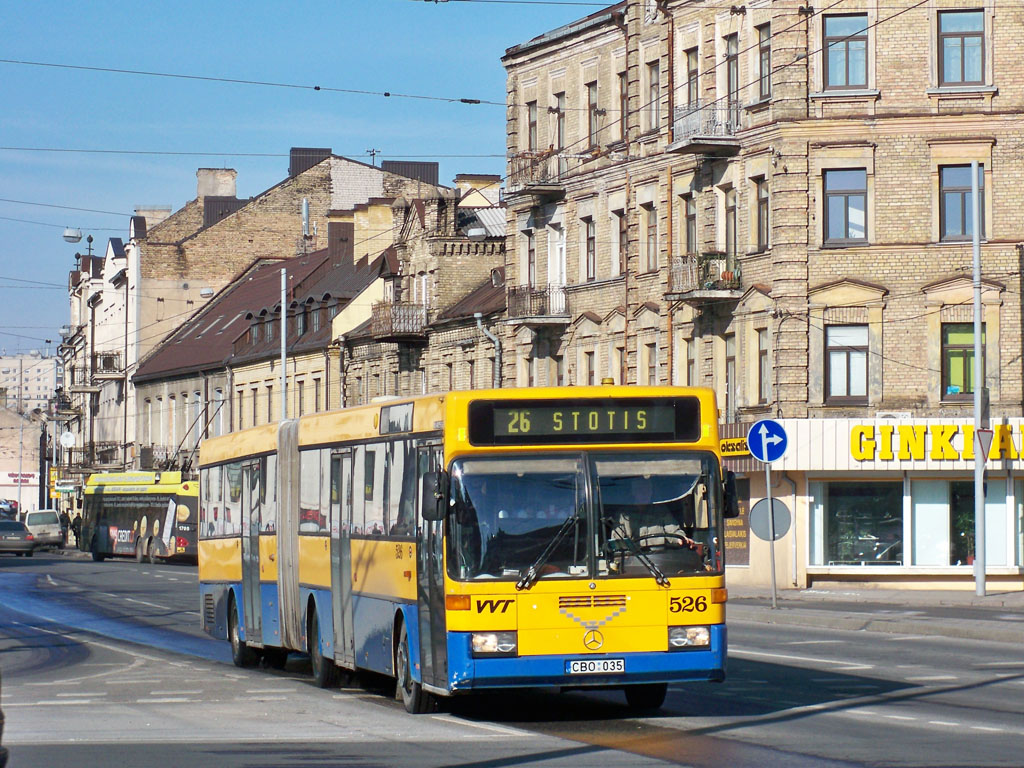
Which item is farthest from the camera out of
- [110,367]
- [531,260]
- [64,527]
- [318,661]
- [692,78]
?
[110,367]

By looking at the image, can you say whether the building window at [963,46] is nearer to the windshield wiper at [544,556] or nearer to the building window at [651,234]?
the building window at [651,234]

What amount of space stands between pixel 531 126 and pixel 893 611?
23246 millimetres

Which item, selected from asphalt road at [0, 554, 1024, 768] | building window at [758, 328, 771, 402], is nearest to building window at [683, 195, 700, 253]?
building window at [758, 328, 771, 402]

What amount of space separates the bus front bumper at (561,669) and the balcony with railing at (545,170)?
33.8m

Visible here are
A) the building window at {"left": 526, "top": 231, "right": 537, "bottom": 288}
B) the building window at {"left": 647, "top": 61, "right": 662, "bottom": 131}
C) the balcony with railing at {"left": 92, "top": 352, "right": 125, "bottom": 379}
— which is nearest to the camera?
the building window at {"left": 647, "top": 61, "right": 662, "bottom": 131}

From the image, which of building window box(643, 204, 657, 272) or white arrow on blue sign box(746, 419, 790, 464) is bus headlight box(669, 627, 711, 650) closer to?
white arrow on blue sign box(746, 419, 790, 464)

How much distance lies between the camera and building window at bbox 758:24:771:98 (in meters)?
39.5

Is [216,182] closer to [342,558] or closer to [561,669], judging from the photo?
[342,558]

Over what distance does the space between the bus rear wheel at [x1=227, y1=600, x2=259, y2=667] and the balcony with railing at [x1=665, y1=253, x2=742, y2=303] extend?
2023 cm

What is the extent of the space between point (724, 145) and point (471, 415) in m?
27.3

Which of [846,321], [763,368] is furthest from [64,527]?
[846,321]

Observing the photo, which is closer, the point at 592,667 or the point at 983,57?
the point at 592,667

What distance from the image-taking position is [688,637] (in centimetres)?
1384

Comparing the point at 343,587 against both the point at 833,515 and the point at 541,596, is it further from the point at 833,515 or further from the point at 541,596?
the point at 833,515
